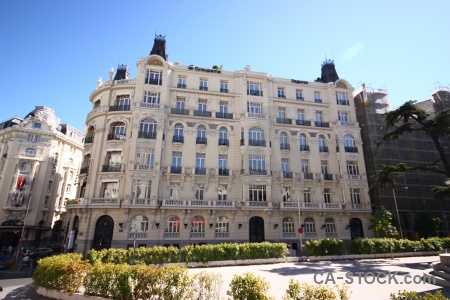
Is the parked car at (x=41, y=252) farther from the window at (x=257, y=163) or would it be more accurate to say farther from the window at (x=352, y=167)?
the window at (x=352, y=167)

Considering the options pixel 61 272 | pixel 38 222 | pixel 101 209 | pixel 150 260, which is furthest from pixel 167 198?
pixel 38 222

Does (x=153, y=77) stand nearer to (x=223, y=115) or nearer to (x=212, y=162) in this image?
(x=223, y=115)

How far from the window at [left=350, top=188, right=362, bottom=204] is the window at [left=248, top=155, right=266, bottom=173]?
12763 mm

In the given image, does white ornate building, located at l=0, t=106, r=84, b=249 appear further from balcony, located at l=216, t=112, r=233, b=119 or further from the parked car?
balcony, located at l=216, t=112, r=233, b=119

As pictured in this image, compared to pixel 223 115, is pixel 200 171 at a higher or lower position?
lower

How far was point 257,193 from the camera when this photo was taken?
31.9 metres

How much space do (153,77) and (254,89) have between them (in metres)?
14.0

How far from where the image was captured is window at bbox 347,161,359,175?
35438 mm

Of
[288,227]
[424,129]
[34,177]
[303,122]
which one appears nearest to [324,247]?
[288,227]

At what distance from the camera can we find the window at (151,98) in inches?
1286

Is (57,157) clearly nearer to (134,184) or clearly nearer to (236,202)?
(134,184)

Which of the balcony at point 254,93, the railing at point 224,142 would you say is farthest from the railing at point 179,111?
the balcony at point 254,93

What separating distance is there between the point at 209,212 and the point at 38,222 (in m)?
34.0

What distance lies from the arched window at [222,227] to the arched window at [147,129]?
1304cm
